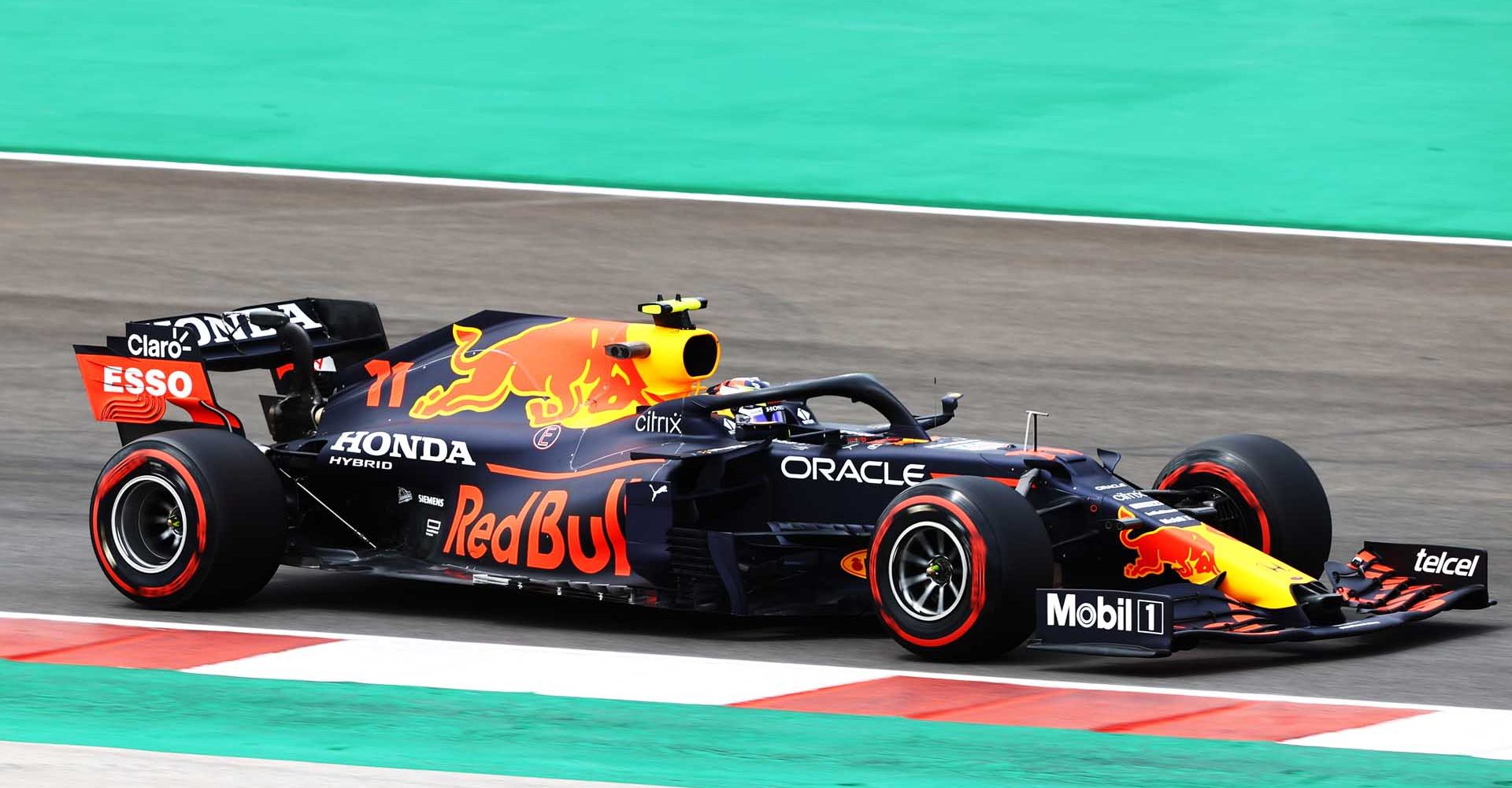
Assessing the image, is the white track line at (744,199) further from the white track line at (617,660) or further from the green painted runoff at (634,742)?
the green painted runoff at (634,742)

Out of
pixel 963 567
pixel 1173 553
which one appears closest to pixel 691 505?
pixel 963 567

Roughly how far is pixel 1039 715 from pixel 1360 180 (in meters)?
15.3

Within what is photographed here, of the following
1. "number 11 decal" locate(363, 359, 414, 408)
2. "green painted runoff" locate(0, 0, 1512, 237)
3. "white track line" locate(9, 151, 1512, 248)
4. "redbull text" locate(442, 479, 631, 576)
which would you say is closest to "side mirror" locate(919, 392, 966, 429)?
"redbull text" locate(442, 479, 631, 576)

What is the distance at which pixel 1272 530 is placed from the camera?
11961mm

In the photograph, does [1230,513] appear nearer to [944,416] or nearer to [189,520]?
[944,416]

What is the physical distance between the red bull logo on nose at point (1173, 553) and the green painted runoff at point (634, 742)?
1.46 m

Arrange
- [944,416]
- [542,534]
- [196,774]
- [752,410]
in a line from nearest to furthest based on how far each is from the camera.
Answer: [196,774]
[542,534]
[752,410]
[944,416]

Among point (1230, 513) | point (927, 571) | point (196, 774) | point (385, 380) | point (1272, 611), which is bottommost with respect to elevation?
point (196, 774)

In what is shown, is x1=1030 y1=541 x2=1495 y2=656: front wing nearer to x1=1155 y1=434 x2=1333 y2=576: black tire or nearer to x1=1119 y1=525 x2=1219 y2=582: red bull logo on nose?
x1=1119 y1=525 x2=1219 y2=582: red bull logo on nose

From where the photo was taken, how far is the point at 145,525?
1206cm

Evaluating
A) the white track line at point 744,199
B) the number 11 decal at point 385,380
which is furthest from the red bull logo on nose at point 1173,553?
the white track line at point 744,199

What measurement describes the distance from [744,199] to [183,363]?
11130 mm

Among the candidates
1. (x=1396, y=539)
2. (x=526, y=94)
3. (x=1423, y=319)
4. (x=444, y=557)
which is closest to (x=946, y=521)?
(x=444, y=557)

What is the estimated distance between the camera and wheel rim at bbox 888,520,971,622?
10586mm
